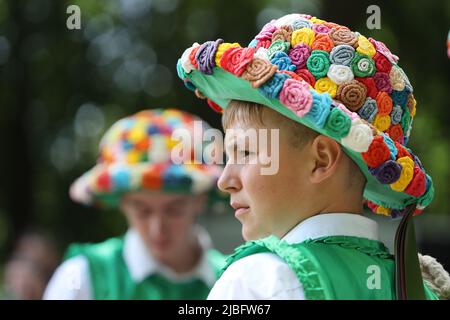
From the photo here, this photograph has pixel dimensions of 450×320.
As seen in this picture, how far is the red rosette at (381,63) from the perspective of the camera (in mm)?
1947

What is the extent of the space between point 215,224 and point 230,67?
590 cm

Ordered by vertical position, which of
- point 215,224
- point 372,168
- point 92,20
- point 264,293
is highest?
point 92,20

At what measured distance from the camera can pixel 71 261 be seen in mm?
3859

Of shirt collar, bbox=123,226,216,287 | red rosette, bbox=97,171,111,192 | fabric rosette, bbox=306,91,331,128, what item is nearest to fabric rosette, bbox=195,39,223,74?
fabric rosette, bbox=306,91,331,128

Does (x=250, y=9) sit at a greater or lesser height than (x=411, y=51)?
greater

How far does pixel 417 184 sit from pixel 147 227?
2349 millimetres

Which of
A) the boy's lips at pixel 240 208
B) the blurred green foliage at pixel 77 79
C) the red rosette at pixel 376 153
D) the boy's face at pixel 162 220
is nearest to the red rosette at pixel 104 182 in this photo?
the boy's face at pixel 162 220

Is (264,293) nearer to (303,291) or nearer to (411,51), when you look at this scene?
(303,291)

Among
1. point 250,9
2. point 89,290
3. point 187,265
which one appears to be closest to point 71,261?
point 89,290

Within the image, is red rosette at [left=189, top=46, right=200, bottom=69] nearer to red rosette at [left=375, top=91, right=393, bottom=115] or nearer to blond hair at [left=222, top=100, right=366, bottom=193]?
blond hair at [left=222, top=100, right=366, bottom=193]

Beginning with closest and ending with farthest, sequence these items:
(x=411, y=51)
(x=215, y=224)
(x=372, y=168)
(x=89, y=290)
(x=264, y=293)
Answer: (x=264, y=293) → (x=372, y=168) → (x=89, y=290) → (x=215, y=224) → (x=411, y=51)

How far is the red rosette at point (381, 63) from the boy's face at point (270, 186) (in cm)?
26

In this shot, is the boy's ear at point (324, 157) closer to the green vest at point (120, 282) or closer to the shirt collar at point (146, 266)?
the green vest at point (120, 282)

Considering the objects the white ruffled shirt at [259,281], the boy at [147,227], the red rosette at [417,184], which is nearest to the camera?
the white ruffled shirt at [259,281]
